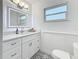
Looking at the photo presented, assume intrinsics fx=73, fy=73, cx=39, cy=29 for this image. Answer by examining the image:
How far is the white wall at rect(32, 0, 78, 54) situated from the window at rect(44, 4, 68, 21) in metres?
0.10

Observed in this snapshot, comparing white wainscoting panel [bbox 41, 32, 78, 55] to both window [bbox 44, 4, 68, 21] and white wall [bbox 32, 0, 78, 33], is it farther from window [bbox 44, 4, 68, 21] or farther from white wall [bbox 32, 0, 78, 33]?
window [bbox 44, 4, 68, 21]

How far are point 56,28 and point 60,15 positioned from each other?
Result: 13.8 inches

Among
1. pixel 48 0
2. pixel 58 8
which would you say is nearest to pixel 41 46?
pixel 58 8

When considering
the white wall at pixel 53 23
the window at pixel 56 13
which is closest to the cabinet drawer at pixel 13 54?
the white wall at pixel 53 23

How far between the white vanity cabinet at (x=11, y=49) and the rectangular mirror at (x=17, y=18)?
591 millimetres

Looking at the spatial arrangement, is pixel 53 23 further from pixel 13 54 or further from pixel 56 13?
pixel 13 54

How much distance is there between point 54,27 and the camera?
1985 millimetres

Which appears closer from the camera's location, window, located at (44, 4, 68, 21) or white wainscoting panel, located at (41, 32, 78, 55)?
white wainscoting panel, located at (41, 32, 78, 55)

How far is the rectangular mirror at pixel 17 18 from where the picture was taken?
5.27 ft

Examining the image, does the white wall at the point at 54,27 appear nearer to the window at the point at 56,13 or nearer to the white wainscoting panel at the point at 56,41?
the white wainscoting panel at the point at 56,41

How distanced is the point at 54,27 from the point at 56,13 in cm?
38

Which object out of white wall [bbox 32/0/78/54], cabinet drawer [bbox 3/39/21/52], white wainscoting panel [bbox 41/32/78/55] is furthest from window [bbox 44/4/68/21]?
cabinet drawer [bbox 3/39/21/52]

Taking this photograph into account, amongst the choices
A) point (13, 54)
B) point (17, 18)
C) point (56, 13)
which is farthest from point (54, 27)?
point (13, 54)

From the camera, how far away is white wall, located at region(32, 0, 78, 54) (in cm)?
164
